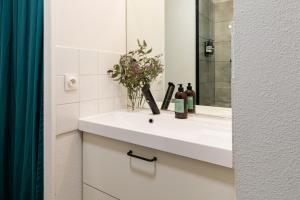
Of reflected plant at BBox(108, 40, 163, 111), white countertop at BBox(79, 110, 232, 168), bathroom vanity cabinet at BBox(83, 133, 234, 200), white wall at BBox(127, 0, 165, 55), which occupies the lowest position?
bathroom vanity cabinet at BBox(83, 133, 234, 200)

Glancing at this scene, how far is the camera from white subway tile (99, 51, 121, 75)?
1.43 m

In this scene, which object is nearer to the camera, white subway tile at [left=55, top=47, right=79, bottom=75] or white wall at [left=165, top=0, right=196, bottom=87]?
white subway tile at [left=55, top=47, right=79, bottom=75]

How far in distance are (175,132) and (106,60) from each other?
62 cm

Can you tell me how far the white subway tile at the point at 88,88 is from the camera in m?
1.32

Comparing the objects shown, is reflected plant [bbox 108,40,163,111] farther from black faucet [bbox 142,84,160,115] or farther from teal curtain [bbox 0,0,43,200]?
teal curtain [bbox 0,0,43,200]

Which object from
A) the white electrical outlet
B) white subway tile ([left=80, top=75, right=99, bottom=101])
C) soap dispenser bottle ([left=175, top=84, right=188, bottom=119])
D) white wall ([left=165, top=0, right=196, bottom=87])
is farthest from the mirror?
the white electrical outlet

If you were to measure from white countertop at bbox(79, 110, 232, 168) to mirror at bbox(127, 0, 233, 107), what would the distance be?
0.17 meters

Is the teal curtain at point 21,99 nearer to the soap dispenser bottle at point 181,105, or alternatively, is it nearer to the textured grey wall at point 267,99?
the soap dispenser bottle at point 181,105

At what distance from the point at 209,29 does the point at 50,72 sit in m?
0.85

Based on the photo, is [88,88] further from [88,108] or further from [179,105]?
[179,105]

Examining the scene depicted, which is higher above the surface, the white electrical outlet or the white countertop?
the white electrical outlet

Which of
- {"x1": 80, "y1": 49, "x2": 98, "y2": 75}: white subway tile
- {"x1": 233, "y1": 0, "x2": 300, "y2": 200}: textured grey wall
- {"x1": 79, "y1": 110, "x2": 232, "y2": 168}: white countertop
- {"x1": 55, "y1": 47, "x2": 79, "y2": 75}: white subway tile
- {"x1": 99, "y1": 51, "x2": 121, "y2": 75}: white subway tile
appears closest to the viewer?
{"x1": 233, "y1": 0, "x2": 300, "y2": 200}: textured grey wall

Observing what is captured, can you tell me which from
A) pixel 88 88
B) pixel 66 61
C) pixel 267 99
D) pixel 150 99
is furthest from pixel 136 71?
pixel 267 99

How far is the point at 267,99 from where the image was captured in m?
0.37
